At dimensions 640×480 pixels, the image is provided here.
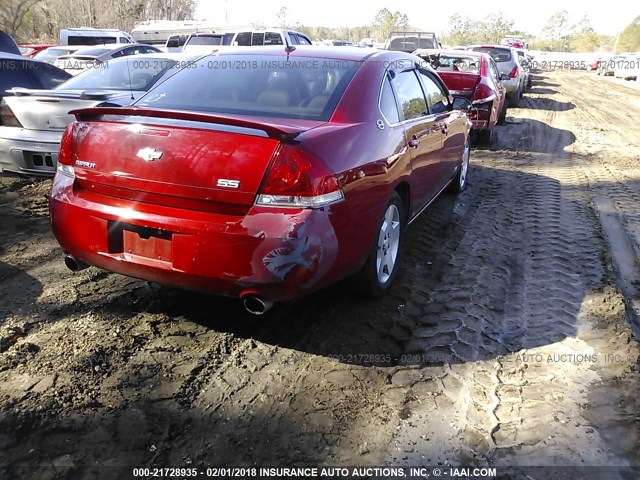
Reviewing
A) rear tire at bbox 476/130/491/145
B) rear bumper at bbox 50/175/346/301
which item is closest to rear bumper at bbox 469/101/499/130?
rear tire at bbox 476/130/491/145

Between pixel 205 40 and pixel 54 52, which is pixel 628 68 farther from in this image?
pixel 54 52

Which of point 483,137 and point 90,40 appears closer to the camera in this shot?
point 483,137

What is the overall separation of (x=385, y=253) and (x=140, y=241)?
164cm

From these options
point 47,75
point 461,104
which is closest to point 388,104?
point 461,104

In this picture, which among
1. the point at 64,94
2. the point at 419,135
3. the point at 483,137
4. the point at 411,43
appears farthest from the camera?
the point at 411,43

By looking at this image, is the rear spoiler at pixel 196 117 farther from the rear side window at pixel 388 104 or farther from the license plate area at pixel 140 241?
the rear side window at pixel 388 104

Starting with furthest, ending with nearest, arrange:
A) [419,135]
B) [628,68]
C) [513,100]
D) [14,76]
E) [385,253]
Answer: [628,68]
[513,100]
[14,76]
[419,135]
[385,253]

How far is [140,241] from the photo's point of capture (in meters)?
2.85

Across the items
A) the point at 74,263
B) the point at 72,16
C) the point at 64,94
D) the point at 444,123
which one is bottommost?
the point at 74,263

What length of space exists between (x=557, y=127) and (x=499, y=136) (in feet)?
8.14

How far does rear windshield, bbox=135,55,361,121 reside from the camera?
11.1 feet

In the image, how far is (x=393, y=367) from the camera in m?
2.96

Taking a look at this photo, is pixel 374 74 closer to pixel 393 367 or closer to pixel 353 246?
pixel 353 246

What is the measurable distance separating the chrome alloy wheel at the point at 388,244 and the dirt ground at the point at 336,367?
20cm
